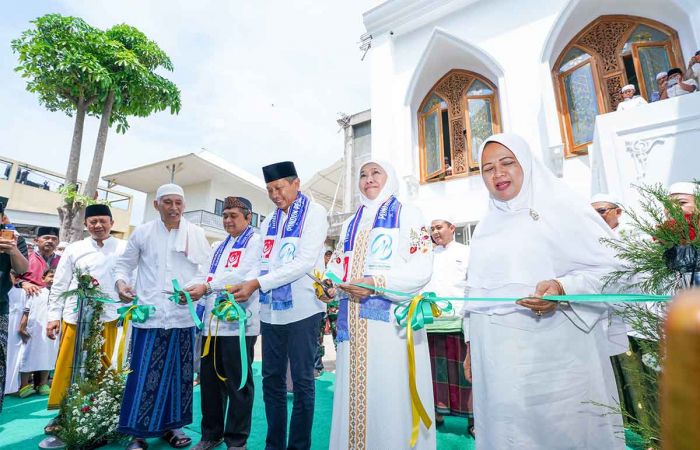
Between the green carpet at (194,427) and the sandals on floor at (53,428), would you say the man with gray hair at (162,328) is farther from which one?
the sandals on floor at (53,428)

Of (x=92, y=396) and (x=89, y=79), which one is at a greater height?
(x=89, y=79)

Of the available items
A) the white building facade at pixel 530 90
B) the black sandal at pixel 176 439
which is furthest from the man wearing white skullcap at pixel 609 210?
the black sandal at pixel 176 439

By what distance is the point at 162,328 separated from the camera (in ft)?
9.73

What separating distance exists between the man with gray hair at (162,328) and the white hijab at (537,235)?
2274mm

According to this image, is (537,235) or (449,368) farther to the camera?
(449,368)

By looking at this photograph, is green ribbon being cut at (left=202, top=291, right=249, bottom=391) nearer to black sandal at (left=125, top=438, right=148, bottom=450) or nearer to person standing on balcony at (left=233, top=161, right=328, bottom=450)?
person standing on balcony at (left=233, top=161, right=328, bottom=450)

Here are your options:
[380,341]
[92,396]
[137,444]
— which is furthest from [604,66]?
[92,396]

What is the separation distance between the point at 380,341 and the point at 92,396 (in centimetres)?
257

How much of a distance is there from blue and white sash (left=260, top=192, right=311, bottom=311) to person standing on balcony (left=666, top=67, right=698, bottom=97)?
534 cm

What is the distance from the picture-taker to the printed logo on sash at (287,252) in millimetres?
2654

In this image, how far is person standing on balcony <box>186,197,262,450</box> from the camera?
2791 millimetres

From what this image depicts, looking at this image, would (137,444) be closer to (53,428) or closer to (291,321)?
(53,428)

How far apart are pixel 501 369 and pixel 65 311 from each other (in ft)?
13.7

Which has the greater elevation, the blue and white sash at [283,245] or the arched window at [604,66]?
the arched window at [604,66]
